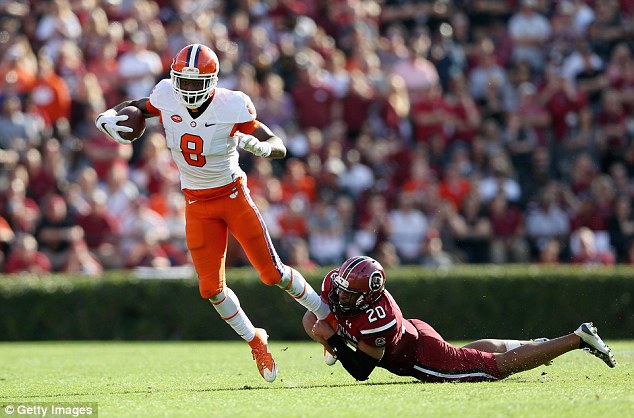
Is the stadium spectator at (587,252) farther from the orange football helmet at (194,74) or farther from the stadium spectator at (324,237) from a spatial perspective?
the orange football helmet at (194,74)

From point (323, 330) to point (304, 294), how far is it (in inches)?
21.7

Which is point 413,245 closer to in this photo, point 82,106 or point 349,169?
point 349,169

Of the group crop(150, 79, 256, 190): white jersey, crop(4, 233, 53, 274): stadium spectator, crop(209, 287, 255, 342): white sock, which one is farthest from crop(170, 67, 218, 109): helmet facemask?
crop(4, 233, 53, 274): stadium spectator

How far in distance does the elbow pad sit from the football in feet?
7.30

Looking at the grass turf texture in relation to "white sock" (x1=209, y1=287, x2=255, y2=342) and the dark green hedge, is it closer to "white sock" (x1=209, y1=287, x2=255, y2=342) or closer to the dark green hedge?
"white sock" (x1=209, y1=287, x2=255, y2=342)

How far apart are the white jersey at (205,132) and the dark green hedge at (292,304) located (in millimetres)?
6319

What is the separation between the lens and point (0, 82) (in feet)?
55.6

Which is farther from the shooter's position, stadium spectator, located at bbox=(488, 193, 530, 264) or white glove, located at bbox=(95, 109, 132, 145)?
stadium spectator, located at bbox=(488, 193, 530, 264)

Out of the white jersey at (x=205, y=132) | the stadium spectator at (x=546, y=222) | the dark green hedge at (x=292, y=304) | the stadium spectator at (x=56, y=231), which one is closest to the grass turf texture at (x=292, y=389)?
the white jersey at (x=205, y=132)

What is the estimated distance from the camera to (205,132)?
8773 mm

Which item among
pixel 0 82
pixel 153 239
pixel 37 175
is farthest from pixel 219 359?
pixel 0 82

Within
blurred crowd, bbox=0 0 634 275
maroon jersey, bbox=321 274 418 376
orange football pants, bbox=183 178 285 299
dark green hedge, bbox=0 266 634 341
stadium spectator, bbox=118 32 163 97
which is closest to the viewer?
maroon jersey, bbox=321 274 418 376

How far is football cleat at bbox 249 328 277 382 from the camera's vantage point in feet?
28.4

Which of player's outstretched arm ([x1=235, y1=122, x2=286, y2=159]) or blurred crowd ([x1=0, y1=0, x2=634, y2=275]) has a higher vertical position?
player's outstretched arm ([x1=235, y1=122, x2=286, y2=159])
